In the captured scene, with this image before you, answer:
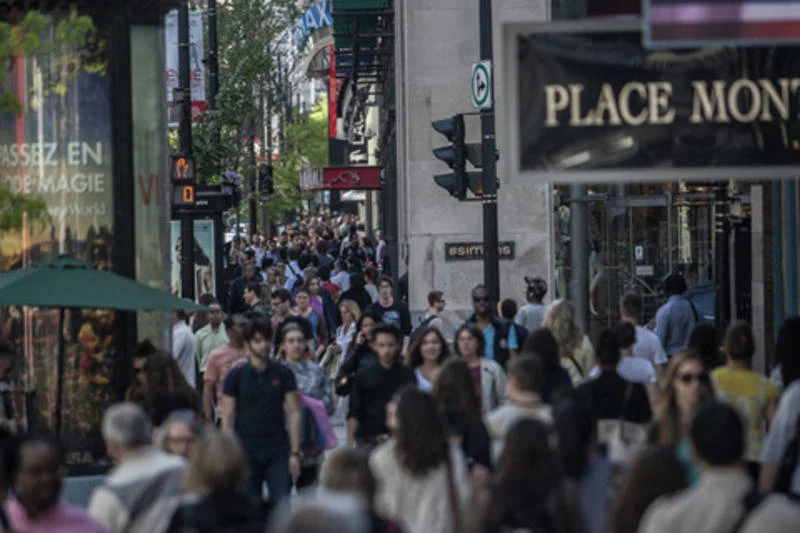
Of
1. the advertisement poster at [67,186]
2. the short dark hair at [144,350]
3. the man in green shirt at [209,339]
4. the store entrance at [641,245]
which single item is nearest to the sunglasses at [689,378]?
the short dark hair at [144,350]

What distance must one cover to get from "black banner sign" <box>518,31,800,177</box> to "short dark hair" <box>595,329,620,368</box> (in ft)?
5.75

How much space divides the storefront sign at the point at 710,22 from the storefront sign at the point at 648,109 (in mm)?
774

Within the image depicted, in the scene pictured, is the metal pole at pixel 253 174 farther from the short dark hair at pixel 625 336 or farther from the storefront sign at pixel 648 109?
the storefront sign at pixel 648 109

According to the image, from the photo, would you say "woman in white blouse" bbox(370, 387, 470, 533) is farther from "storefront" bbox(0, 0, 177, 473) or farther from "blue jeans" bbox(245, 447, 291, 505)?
"storefront" bbox(0, 0, 177, 473)

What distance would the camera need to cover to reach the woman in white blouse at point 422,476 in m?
8.48

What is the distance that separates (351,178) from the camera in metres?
50.7

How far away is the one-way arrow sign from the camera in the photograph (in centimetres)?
2038

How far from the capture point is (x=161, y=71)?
14938 millimetres

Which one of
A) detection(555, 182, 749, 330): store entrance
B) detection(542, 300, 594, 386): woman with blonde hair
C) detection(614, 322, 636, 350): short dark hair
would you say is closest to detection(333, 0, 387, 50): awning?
detection(555, 182, 749, 330): store entrance

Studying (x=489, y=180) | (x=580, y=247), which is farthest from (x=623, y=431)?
(x=580, y=247)

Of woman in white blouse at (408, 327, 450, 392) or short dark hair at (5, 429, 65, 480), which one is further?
woman in white blouse at (408, 327, 450, 392)

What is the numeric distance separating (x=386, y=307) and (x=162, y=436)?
12.1 meters

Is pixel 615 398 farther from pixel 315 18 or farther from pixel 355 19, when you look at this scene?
pixel 315 18

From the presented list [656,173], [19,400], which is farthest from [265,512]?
[19,400]
